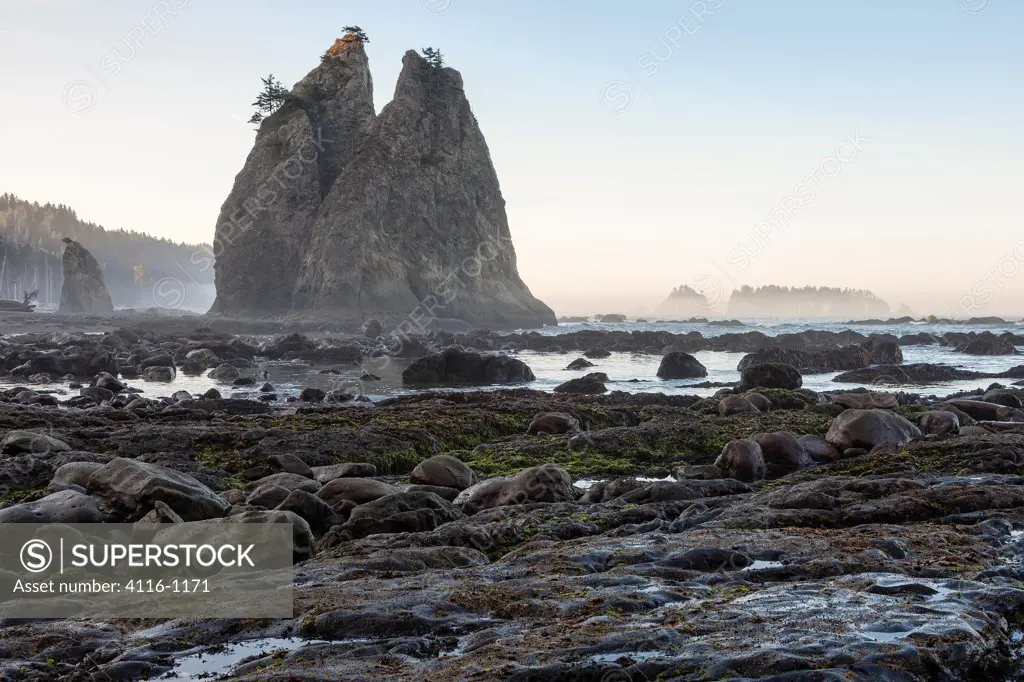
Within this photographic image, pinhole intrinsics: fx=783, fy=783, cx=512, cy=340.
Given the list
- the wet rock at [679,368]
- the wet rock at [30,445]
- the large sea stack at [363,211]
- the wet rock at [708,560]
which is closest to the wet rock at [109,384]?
the wet rock at [30,445]

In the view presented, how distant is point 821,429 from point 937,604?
861 centimetres

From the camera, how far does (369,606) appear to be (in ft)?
13.2

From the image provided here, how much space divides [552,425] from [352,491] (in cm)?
610

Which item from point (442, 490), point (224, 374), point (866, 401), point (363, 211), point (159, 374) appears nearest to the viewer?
point (442, 490)

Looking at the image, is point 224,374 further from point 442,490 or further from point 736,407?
point 442,490

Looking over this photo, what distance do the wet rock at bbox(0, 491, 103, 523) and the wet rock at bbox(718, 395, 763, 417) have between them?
10312 millimetres

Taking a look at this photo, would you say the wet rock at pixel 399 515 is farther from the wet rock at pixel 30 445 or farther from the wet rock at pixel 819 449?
the wet rock at pixel 819 449

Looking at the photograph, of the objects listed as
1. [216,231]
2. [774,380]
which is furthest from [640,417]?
[216,231]

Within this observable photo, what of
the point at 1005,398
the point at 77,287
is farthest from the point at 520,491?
the point at 77,287

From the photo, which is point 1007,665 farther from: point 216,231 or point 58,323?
point 216,231

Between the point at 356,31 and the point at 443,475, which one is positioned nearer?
the point at 443,475

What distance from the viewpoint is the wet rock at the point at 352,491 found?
23.0 ft

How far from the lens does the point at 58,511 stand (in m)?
5.82

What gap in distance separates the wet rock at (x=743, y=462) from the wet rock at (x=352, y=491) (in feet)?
13.1
